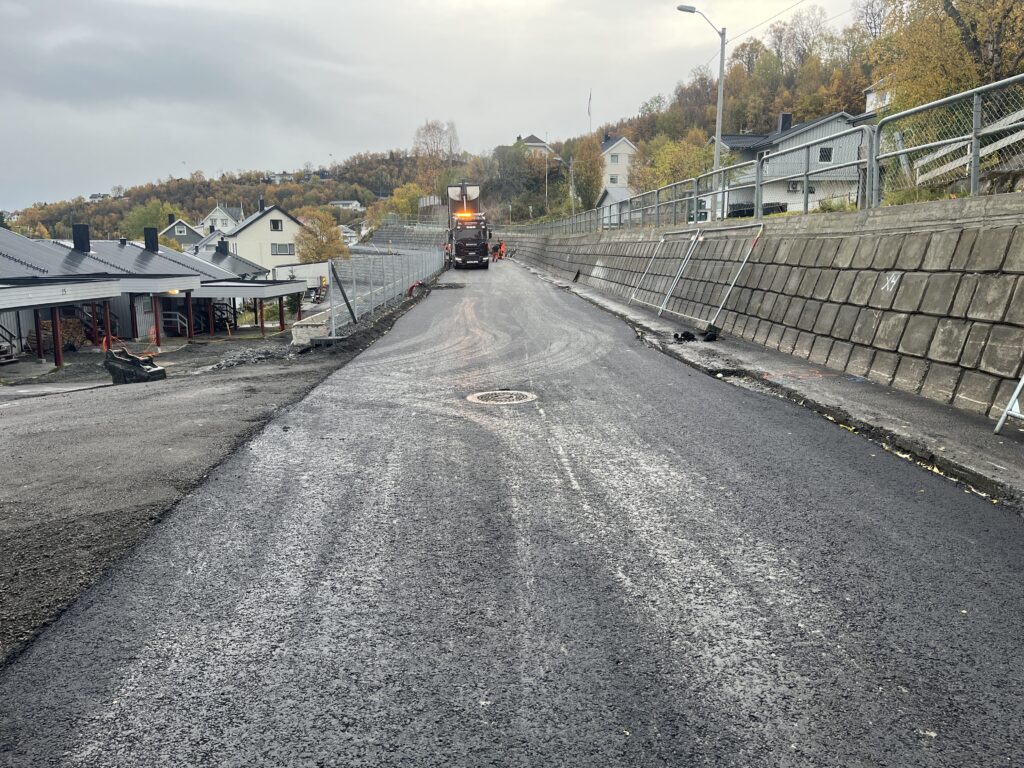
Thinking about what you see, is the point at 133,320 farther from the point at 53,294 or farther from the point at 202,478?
the point at 202,478

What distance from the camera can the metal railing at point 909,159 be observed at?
8.46 meters

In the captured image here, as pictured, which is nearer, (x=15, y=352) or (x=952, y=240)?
(x=952, y=240)

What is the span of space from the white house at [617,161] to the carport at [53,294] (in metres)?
88.4

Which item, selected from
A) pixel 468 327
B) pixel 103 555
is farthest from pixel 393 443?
pixel 468 327

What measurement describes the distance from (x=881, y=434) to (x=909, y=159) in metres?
5.40

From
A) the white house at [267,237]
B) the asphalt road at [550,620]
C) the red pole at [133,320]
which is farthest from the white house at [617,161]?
the asphalt road at [550,620]

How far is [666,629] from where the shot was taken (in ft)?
12.4

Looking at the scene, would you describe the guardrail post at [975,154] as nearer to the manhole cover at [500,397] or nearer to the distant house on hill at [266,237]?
the manhole cover at [500,397]

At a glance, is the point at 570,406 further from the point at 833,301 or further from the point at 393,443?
the point at 833,301

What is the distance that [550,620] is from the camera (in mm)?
3904

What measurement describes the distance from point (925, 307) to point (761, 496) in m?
4.59

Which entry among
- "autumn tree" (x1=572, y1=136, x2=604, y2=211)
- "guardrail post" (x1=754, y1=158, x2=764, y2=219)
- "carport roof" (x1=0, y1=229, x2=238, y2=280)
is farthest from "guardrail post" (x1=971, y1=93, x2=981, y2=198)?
"autumn tree" (x1=572, y1=136, x2=604, y2=211)

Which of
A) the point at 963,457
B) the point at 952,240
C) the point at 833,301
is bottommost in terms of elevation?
the point at 963,457

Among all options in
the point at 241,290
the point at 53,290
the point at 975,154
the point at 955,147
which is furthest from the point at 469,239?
the point at 975,154
